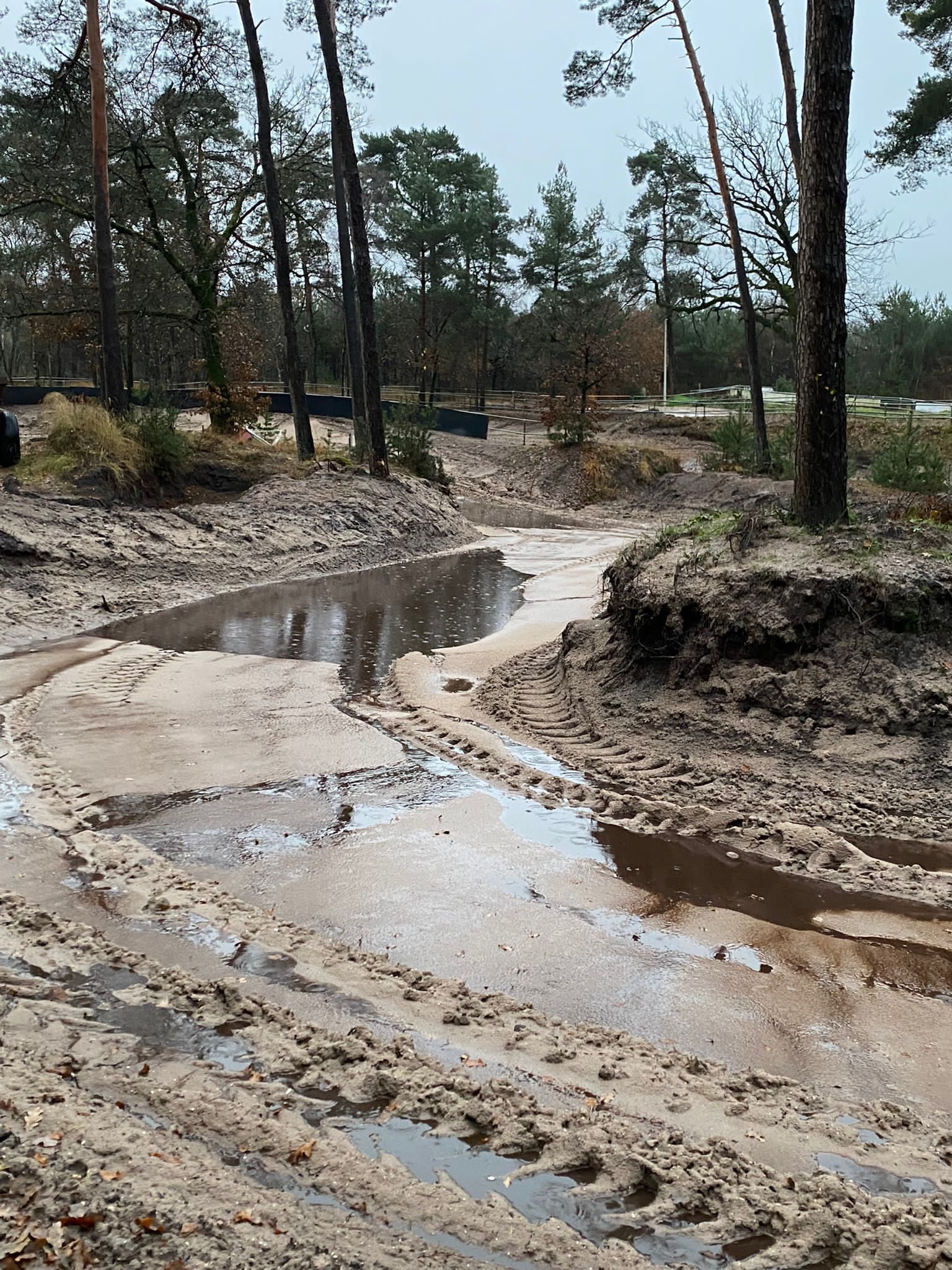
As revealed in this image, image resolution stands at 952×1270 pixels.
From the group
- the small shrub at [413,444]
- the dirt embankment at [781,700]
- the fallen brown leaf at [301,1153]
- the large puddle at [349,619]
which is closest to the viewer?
the fallen brown leaf at [301,1153]

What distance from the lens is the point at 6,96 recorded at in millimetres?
19344

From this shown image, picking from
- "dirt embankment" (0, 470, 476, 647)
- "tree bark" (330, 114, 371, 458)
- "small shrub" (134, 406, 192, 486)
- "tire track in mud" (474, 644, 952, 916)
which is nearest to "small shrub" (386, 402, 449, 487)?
"tree bark" (330, 114, 371, 458)

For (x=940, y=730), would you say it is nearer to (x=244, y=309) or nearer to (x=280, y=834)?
(x=280, y=834)

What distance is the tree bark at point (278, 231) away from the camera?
64.7 ft

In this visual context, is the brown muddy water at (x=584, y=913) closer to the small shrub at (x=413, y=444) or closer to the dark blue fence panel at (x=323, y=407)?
the small shrub at (x=413, y=444)

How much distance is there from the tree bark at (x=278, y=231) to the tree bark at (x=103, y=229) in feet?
10.9

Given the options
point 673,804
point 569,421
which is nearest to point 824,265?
point 673,804

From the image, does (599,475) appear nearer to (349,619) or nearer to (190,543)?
(190,543)

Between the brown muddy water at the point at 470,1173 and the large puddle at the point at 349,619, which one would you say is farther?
the large puddle at the point at 349,619

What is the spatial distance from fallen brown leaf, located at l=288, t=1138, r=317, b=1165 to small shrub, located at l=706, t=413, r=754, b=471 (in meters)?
25.5

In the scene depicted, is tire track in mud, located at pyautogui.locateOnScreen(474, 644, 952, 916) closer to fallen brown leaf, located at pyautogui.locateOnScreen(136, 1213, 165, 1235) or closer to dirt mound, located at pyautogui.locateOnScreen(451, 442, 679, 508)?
fallen brown leaf, located at pyautogui.locateOnScreen(136, 1213, 165, 1235)

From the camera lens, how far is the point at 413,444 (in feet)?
71.5

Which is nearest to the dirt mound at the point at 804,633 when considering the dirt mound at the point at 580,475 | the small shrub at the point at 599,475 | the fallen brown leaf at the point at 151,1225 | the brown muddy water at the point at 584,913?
the brown muddy water at the point at 584,913

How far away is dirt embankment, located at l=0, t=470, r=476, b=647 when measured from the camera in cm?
1152
